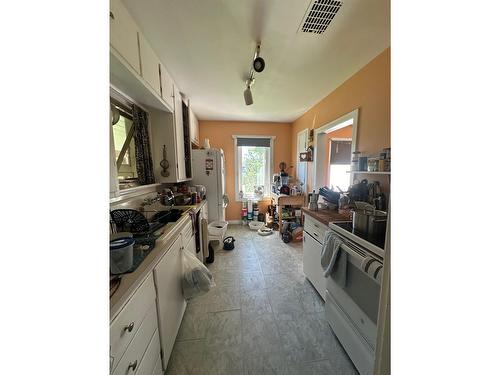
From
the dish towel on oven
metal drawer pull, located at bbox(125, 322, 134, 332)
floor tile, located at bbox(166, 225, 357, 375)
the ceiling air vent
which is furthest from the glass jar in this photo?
metal drawer pull, located at bbox(125, 322, 134, 332)

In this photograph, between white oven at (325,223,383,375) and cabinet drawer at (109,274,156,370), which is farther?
white oven at (325,223,383,375)

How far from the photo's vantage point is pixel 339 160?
367cm

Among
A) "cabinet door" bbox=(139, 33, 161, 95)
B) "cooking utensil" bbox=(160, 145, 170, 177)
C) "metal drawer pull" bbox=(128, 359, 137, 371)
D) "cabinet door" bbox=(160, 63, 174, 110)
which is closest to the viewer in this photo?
"metal drawer pull" bbox=(128, 359, 137, 371)

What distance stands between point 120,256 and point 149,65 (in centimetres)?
158

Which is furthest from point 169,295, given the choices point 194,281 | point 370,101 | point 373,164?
point 370,101

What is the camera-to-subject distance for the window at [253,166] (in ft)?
13.6

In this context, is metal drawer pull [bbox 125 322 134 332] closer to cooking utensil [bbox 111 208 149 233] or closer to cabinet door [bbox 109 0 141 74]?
cooking utensil [bbox 111 208 149 233]

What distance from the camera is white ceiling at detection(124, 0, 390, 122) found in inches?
47.4

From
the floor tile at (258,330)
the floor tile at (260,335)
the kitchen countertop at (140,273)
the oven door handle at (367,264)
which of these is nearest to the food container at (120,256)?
the kitchen countertop at (140,273)

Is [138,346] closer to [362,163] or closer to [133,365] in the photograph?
[133,365]

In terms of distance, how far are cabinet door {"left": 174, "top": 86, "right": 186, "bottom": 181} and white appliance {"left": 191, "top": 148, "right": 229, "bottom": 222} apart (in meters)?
0.53
